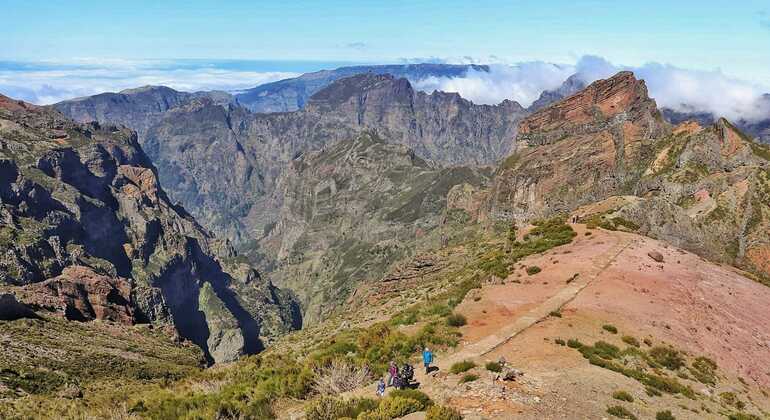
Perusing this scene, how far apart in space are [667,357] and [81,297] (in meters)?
104

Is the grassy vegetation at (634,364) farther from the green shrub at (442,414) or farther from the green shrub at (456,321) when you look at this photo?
the green shrub at (442,414)

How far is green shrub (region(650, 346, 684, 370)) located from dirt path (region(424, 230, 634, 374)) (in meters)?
7.67

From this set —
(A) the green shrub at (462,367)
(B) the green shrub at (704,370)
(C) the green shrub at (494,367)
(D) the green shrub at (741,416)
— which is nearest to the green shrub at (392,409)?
(A) the green shrub at (462,367)

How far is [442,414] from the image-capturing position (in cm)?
2477

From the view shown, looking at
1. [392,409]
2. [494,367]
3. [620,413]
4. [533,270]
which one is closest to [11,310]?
[533,270]

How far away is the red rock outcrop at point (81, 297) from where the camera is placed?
95062 millimetres

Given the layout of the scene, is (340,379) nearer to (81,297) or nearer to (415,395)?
(415,395)

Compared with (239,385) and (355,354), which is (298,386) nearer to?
(239,385)

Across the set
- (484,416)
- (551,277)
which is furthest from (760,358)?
(484,416)

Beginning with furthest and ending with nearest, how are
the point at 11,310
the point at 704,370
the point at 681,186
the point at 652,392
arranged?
the point at 681,186 < the point at 11,310 < the point at 704,370 < the point at 652,392

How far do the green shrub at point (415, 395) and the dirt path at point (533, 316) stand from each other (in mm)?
4611

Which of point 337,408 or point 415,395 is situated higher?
point 415,395

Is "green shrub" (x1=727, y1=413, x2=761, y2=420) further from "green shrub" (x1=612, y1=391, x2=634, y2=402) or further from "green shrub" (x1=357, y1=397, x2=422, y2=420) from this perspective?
"green shrub" (x1=357, y1=397, x2=422, y2=420)

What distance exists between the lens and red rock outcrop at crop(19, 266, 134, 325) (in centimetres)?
9506
